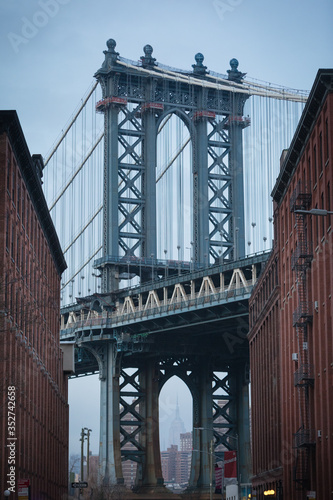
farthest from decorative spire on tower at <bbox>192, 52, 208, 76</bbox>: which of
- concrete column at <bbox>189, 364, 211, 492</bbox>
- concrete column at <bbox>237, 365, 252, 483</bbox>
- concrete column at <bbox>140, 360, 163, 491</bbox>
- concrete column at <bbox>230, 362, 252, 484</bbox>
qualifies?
concrete column at <bbox>237, 365, 252, 483</bbox>

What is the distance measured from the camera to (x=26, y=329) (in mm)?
66688

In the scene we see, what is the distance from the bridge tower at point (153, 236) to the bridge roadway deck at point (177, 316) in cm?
24

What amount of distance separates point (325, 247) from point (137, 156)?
261 ft

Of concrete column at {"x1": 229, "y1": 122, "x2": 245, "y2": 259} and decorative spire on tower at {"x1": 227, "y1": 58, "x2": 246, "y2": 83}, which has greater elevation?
decorative spire on tower at {"x1": 227, "y1": 58, "x2": 246, "y2": 83}

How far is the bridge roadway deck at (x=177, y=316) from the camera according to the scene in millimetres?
110188

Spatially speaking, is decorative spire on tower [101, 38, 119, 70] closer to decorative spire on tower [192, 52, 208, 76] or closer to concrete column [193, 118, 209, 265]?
decorative spire on tower [192, 52, 208, 76]

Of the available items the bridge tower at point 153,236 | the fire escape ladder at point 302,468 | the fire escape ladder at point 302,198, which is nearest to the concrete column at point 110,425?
the bridge tower at point 153,236

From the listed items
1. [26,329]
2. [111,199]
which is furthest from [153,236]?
[26,329]

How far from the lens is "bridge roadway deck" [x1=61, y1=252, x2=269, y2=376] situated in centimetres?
11019

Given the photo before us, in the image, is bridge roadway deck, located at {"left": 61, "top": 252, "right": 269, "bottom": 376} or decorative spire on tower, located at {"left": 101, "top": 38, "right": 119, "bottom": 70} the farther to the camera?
decorative spire on tower, located at {"left": 101, "top": 38, "right": 119, "bottom": 70}

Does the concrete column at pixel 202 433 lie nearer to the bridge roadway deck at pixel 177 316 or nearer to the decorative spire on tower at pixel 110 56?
the bridge roadway deck at pixel 177 316

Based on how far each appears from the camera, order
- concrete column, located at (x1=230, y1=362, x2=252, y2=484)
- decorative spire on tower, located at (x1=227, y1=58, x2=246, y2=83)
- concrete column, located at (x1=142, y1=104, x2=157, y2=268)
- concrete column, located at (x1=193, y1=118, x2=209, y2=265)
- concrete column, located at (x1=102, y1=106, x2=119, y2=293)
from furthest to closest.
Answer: concrete column, located at (x1=230, y1=362, x2=252, y2=484), decorative spire on tower, located at (x1=227, y1=58, x2=246, y2=83), concrete column, located at (x1=193, y1=118, x2=209, y2=265), concrete column, located at (x1=142, y1=104, x2=157, y2=268), concrete column, located at (x1=102, y1=106, x2=119, y2=293)

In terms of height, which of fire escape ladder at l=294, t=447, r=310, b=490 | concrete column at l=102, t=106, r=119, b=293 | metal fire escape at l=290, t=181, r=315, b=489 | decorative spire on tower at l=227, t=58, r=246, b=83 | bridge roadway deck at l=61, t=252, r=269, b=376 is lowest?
fire escape ladder at l=294, t=447, r=310, b=490

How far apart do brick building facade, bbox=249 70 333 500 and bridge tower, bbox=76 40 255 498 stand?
145 feet
